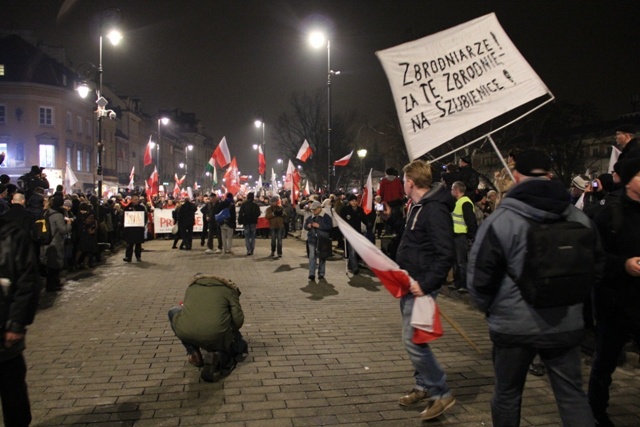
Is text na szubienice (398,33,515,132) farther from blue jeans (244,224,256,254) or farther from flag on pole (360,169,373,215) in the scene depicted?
blue jeans (244,224,256,254)

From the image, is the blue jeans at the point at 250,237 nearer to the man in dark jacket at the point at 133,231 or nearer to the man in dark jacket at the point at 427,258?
the man in dark jacket at the point at 133,231

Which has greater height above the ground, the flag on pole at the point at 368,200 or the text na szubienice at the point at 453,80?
the text na szubienice at the point at 453,80

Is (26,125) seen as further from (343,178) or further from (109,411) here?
(109,411)

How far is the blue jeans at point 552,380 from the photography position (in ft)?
10.7

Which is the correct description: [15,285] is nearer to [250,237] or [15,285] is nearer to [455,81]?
[455,81]

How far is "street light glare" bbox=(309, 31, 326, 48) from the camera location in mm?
18597

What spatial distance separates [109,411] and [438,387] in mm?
2842

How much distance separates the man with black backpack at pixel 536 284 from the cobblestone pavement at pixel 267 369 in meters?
1.29

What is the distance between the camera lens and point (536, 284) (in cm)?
314

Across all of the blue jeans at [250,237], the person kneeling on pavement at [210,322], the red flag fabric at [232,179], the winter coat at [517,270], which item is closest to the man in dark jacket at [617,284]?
the winter coat at [517,270]

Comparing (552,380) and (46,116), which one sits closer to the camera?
(552,380)

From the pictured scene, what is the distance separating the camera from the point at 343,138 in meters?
51.7

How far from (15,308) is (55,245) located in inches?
308

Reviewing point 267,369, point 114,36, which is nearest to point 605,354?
point 267,369
